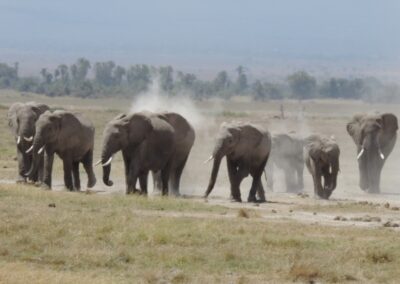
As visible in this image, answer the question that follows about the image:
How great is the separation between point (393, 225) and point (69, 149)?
1137 cm

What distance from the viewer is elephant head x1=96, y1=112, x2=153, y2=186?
114 feet

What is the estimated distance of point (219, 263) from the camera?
22.3m

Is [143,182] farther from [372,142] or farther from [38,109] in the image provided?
[372,142]

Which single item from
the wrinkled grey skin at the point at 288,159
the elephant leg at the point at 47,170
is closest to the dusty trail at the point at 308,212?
the elephant leg at the point at 47,170

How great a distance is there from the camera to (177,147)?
37688 millimetres

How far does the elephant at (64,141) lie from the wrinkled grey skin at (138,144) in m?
1.49

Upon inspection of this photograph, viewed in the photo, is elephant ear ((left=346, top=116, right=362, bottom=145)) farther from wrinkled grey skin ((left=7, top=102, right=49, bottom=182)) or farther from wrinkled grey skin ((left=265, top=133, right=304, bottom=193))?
wrinkled grey skin ((left=7, top=102, right=49, bottom=182))

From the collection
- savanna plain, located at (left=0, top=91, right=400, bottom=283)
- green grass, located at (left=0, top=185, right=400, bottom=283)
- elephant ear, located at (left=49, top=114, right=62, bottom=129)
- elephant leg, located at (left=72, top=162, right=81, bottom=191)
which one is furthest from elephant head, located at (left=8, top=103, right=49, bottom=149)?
green grass, located at (left=0, top=185, right=400, bottom=283)

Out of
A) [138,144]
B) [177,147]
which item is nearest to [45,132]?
[138,144]

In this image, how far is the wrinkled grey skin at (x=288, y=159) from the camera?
149 ft

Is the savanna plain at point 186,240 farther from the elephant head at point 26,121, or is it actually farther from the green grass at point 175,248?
the elephant head at point 26,121

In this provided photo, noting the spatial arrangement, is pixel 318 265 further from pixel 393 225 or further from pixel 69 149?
pixel 69 149

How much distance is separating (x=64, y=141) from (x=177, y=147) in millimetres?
3351

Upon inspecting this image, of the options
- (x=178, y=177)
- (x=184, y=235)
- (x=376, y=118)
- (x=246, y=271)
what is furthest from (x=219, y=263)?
(x=376, y=118)
